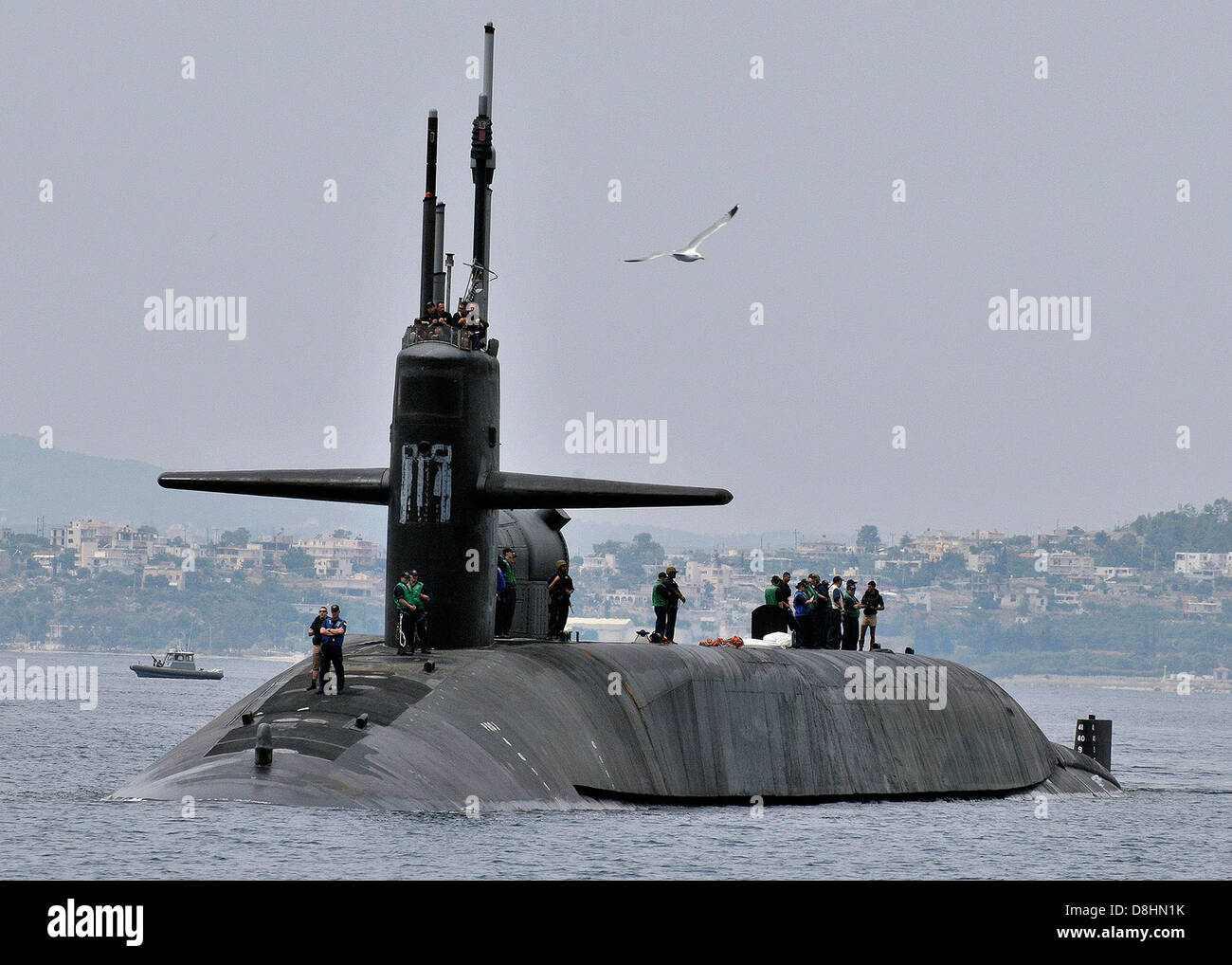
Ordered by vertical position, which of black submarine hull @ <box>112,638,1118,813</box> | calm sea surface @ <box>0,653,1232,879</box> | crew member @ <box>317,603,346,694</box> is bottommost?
calm sea surface @ <box>0,653,1232,879</box>

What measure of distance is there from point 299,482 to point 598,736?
5386 millimetres

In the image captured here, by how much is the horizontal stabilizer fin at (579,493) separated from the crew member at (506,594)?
10.9 ft

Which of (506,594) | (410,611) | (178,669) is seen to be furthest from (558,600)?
(178,669)

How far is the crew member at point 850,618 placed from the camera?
34.2 m

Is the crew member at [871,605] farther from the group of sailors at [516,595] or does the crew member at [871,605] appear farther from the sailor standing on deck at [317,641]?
the sailor standing on deck at [317,641]

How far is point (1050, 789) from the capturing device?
34.0 metres

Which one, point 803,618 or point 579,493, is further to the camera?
point 803,618

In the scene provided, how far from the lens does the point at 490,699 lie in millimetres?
23844

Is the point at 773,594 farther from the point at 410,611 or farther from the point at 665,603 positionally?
the point at 410,611

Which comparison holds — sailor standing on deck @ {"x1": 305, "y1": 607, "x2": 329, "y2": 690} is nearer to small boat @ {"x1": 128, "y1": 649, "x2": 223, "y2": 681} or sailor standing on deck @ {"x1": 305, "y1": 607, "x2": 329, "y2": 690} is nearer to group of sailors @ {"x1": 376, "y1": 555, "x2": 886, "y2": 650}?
group of sailors @ {"x1": 376, "y1": 555, "x2": 886, "y2": 650}

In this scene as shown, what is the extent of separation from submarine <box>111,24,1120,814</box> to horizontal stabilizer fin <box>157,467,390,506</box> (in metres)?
0.03

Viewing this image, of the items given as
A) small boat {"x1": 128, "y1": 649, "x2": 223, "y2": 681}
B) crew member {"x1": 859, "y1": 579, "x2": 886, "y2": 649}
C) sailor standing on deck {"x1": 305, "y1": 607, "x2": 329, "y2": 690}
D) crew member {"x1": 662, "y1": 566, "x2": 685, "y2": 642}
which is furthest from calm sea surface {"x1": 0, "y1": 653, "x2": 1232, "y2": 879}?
small boat {"x1": 128, "y1": 649, "x2": 223, "y2": 681}

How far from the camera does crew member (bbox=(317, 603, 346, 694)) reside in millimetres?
23250
